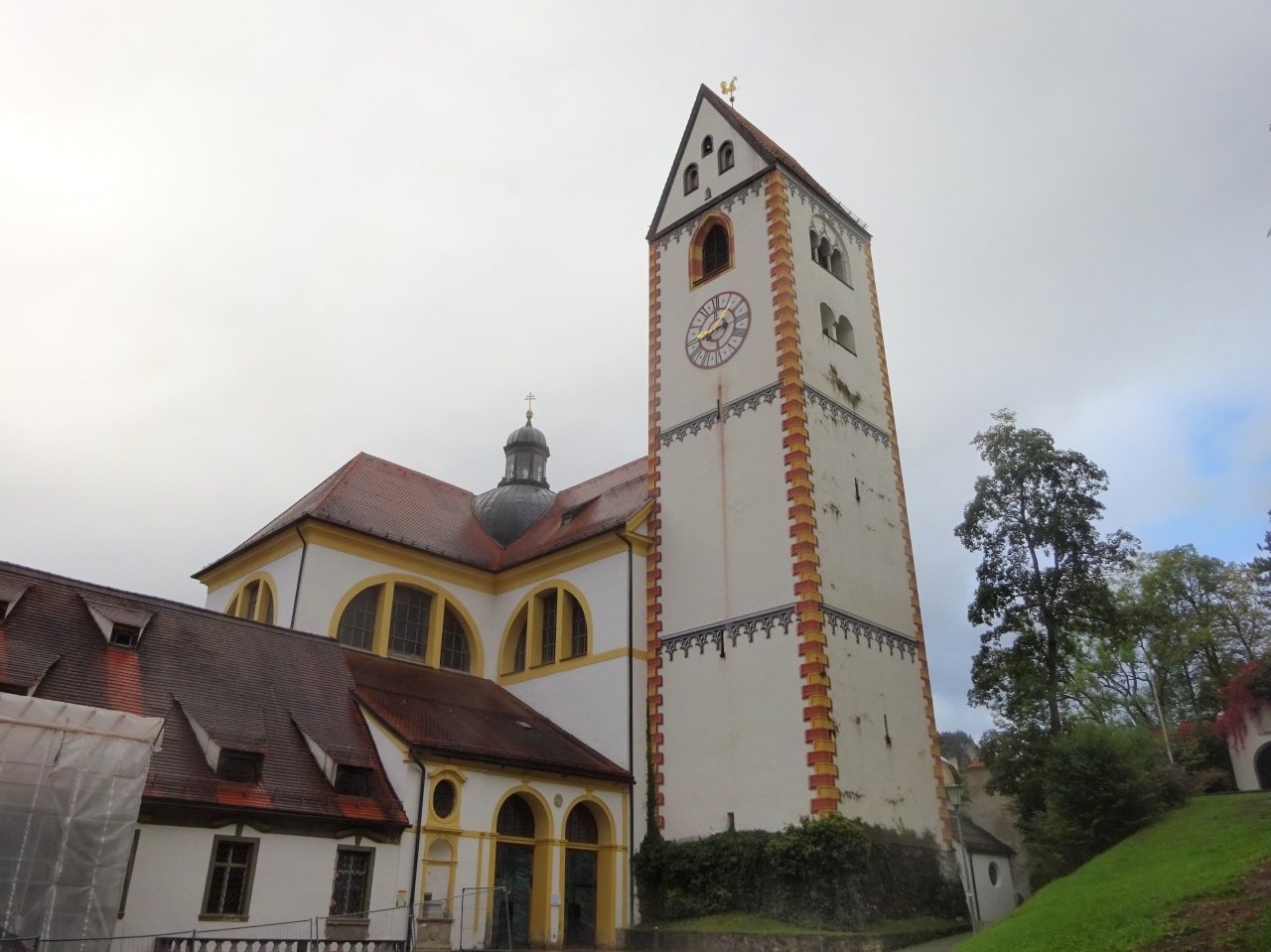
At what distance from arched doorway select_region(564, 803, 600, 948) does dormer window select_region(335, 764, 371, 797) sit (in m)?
4.55

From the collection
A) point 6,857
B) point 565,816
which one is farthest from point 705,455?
point 6,857

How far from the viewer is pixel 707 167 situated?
28.5 meters

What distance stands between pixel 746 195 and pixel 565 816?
52.5ft

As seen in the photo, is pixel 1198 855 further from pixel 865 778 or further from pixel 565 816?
pixel 565 816

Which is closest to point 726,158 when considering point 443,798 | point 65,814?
point 443,798

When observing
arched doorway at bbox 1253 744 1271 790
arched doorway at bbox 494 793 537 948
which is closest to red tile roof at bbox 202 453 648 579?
arched doorway at bbox 494 793 537 948

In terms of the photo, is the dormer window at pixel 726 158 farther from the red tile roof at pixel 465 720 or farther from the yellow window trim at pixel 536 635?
the red tile roof at pixel 465 720

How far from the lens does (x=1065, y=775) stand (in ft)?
64.2

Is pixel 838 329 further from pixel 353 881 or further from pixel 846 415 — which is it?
pixel 353 881

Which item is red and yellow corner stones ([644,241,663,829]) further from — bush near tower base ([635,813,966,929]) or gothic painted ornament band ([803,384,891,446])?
gothic painted ornament band ([803,384,891,446])

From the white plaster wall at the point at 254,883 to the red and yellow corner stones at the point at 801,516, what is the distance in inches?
304

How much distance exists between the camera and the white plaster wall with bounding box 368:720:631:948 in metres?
18.0

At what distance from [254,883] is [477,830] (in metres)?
4.28

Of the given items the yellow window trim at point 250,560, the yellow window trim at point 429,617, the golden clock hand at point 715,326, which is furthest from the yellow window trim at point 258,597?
the golden clock hand at point 715,326
